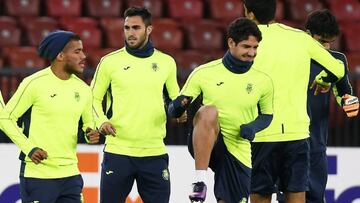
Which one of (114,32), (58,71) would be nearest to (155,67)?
(58,71)

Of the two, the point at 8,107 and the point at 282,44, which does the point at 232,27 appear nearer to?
the point at 282,44

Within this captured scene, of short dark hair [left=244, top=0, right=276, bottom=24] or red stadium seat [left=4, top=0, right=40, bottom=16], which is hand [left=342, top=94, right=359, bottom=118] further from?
red stadium seat [left=4, top=0, right=40, bottom=16]

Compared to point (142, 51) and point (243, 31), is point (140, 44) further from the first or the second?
point (243, 31)

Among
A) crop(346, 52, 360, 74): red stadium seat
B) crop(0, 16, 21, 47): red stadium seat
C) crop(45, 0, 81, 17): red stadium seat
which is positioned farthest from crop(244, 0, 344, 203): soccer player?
crop(45, 0, 81, 17): red stadium seat

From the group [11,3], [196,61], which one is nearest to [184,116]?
[196,61]

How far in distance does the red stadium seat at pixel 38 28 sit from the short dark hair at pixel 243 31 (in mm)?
7004

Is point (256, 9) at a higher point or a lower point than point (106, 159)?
higher

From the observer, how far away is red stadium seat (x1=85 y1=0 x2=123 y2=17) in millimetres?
16141

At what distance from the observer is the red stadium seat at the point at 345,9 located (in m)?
16.4

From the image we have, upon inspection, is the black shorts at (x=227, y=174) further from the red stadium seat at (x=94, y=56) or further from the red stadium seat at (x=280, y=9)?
the red stadium seat at (x=280, y=9)

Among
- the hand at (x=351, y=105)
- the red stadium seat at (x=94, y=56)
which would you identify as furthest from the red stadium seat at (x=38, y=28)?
the hand at (x=351, y=105)

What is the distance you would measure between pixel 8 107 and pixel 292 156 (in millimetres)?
2343

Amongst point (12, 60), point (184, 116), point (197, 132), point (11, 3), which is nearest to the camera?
point (197, 132)

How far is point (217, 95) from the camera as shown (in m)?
8.78
